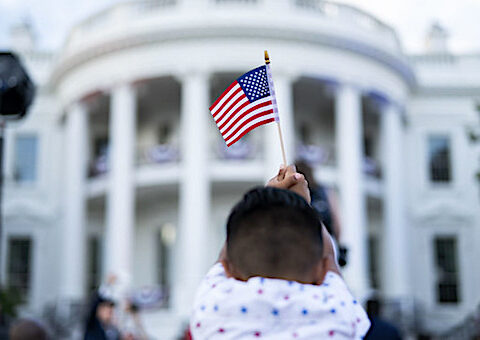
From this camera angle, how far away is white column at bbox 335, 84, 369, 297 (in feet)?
67.2

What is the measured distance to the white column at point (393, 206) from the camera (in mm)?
21828

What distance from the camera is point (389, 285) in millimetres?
21891

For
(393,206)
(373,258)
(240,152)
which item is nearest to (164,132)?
(240,152)

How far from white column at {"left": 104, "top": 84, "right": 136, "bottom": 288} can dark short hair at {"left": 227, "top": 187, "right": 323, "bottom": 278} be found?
Answer: 18.5 metres

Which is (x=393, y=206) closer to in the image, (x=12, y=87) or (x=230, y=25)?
(x=230, y=25)

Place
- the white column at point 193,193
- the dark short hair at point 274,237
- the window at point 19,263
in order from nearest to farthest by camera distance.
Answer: the dark short hair at point 274,237 < the white column at point 193,193 < the window at point 19,263

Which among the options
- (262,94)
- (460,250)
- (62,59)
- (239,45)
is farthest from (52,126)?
(262,94)

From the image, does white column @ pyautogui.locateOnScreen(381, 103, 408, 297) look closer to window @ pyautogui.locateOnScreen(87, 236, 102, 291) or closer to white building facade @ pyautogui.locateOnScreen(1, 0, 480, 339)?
white building facade @ pyautogui.locateOnScreen(1, 0, 480, 339)

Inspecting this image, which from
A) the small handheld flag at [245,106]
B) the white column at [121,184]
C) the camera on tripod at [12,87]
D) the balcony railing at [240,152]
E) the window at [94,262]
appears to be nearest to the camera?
the small handheld flag at [245,106]

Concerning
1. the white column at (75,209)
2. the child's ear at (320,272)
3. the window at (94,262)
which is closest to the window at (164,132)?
the white column at (75,209)

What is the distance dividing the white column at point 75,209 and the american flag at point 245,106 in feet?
62.4

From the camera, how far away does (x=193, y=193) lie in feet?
65.6

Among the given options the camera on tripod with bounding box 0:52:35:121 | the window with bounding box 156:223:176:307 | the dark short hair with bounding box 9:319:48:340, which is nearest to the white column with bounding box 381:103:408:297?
the window with bounding box 156:223:176:307

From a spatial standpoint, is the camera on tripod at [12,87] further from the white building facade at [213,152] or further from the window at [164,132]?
the window at [164,132]
